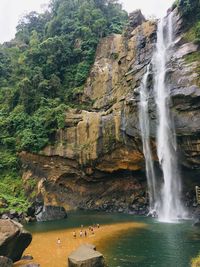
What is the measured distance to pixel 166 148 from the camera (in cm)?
3625

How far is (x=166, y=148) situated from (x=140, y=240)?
13.6m

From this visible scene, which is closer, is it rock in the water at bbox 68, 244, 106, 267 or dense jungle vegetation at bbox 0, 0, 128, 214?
rock in the water at bbox 68, 244, 106, 267

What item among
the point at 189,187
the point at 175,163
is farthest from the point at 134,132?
the point at 189,187

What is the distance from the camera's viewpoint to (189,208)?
36625 millimetres

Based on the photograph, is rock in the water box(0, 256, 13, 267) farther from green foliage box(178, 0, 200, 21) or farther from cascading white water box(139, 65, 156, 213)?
green foliage box(178, 0, 200, 21)

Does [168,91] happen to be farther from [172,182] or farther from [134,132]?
[172,182]

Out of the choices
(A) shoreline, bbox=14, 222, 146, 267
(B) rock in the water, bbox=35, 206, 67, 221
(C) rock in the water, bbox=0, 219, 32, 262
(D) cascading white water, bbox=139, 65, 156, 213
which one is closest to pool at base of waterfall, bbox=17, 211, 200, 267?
(A) shoreline, bbox=14, 222, 146, 267

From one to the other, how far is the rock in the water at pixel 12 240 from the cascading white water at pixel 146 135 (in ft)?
61.6

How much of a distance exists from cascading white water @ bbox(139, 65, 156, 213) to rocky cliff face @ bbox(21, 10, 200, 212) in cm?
56

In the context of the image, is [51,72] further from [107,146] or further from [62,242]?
[62,242]

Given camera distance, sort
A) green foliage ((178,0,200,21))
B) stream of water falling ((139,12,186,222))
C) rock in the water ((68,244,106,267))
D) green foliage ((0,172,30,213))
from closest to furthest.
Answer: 1. rock in the water ((68,244,106,267))
2. stream of water falling ((139,12,186,222))
3. green foliage ((0,172,30,213))
4. green foliage ((178,0,200,21))

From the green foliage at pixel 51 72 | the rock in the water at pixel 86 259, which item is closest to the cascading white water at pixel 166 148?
the green foliage at pixel 51 72

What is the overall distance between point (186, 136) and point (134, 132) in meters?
5.89

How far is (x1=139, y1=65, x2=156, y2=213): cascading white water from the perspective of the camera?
120 feet
